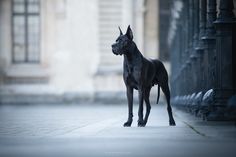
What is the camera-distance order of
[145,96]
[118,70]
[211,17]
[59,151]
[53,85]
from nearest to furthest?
[59,151]
[145,96]
[211,17]
[118,70]
[53,85]

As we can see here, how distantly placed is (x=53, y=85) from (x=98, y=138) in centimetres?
2713

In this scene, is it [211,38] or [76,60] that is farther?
[76,60]

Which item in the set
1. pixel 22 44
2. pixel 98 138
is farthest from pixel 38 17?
pixel 98 138

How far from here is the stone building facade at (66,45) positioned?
32344 mm

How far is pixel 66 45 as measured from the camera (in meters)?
33.7

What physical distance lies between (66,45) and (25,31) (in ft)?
8.71

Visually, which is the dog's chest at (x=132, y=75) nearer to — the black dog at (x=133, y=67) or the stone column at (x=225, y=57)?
the black dog at (x=133, y=67)

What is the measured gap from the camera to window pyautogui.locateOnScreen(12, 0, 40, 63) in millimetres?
35188

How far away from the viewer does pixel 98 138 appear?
713 centimetres

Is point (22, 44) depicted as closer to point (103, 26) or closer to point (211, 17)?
point (103, 26)

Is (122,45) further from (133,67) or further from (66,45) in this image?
(66,45)

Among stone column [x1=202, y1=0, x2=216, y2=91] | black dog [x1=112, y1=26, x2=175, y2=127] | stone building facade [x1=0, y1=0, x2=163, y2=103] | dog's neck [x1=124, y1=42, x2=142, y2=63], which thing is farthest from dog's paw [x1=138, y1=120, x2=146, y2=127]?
stone building facade [x1=0, y1=0, x2=163, y2=103]

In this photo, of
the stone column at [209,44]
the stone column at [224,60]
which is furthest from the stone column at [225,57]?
the stone column at [209,44]

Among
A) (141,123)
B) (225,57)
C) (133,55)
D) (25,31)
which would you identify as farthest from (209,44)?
(25,31)
